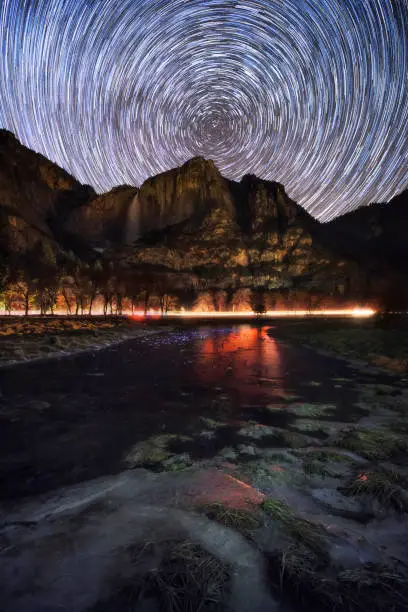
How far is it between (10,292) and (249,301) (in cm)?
10244

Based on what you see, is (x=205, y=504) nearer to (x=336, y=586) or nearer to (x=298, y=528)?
(x=298, y=528)

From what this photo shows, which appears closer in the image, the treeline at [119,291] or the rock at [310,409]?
the rock at [310,409]

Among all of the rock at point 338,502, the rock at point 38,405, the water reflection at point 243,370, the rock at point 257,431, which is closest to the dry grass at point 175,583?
the rock at point 338,502

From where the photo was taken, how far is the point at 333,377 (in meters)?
17.8

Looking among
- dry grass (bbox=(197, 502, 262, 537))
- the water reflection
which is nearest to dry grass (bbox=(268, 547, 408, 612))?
dry grass (bbox=(197, 502, 262, 537))

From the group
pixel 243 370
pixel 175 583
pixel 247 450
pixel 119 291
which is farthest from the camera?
pixel 119 291

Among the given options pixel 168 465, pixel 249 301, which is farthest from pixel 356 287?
pixel 168 465

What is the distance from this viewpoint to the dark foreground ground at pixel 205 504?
3609 mm

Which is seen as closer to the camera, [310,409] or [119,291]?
[310,409]

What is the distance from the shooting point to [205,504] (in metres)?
5.25

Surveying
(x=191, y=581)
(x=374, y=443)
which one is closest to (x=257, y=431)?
(x=374, y=443)

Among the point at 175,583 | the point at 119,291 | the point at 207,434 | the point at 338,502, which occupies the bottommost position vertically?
the point at 207,434

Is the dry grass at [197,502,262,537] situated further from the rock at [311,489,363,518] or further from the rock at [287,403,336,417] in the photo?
the rock at [287,403,336,417]

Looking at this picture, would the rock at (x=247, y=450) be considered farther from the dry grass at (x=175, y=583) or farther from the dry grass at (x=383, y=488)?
the dry grass at (x=175, y=583)
